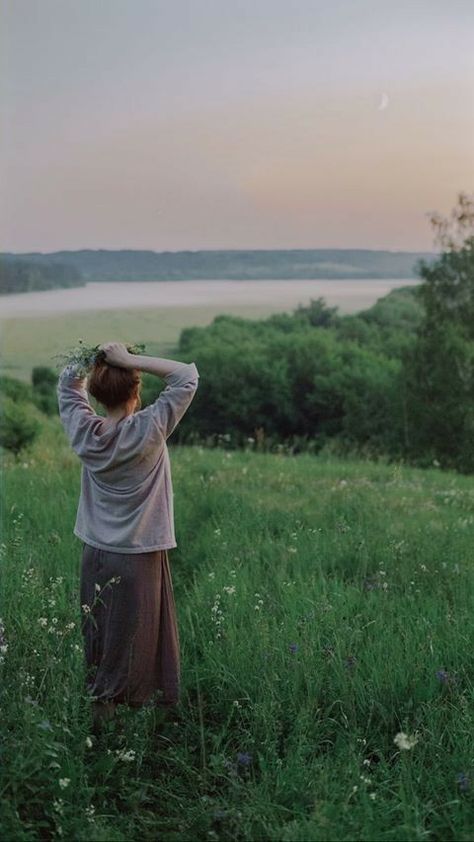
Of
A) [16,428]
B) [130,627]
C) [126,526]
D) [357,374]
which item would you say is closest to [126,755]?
[130,627]

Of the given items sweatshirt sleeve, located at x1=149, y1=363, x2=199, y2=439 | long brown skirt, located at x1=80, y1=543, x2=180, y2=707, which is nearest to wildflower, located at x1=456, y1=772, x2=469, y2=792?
long brown skirt, located at x1=80, y1=543, x2=180, y2=707

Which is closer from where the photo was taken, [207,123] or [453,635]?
[453,635]

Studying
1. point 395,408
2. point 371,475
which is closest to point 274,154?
Result: point 395,408

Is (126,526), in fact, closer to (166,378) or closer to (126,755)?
(166,378)

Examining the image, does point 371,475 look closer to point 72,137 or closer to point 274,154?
point 72,137

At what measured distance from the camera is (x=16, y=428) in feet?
50.1

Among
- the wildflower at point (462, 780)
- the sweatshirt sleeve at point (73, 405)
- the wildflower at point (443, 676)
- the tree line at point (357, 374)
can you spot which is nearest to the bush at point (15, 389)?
the tree line at point (357, 374)

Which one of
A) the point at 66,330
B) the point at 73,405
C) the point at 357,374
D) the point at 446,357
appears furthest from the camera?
the point at 357,374

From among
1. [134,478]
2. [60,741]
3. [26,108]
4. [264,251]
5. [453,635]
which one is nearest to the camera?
[60,741]

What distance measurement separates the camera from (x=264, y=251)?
28.9 meters

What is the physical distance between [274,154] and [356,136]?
5443 mm

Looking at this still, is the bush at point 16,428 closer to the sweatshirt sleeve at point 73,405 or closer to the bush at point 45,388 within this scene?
the bush at point 45,388

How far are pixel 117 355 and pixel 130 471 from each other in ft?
1.47

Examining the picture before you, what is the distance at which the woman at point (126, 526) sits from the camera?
368 cm
